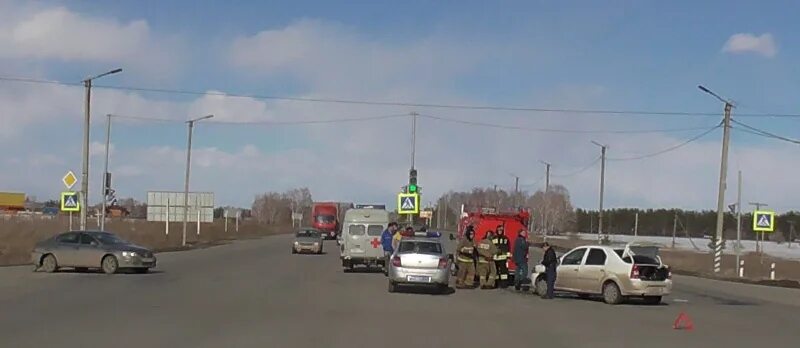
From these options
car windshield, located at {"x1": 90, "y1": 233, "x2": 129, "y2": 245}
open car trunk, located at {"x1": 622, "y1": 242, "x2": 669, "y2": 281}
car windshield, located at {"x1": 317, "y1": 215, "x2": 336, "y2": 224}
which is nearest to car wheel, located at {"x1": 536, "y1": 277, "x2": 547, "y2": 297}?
open car trunk, located at {"x1": 622, "y1": 242, "x2": 669, "y2": 281}

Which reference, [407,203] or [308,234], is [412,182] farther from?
[308,234]

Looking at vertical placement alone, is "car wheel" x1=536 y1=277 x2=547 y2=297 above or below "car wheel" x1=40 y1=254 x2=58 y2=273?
above

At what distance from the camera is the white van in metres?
35.7

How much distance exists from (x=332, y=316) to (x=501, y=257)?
1245 centimetres

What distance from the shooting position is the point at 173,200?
72.9m

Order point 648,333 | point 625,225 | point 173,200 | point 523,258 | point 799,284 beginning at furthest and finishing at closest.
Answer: point 625,225
point 173,200
point 799,284
point 523,258
point 648,333

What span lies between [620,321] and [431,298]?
6544 millimetres

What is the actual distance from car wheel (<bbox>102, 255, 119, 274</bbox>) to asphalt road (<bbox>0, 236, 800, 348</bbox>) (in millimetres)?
900

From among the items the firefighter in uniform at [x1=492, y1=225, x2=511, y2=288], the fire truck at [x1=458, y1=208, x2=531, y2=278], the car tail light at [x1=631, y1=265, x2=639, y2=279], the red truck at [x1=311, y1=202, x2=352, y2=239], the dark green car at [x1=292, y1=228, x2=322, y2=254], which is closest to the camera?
the car tail light at [x1=631, y1=265, x2=639, y2=279]

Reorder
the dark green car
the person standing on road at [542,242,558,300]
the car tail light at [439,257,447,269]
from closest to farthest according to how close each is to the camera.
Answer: the person standing on road at [542,242,558,300] < the car tail light at [439,257,447,269] < the dark green car

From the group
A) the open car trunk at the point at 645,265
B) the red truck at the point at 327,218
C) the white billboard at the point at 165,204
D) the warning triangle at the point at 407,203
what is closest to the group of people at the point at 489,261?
the open car trunk at the point at 645,265

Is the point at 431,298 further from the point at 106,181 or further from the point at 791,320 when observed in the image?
the point at 106,181

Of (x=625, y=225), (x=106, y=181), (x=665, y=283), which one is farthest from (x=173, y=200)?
(x=625, y=225)

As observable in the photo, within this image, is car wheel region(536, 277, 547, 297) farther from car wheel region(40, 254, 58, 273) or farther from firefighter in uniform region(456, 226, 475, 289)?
car wheel region(40, 254, 58, 273)
